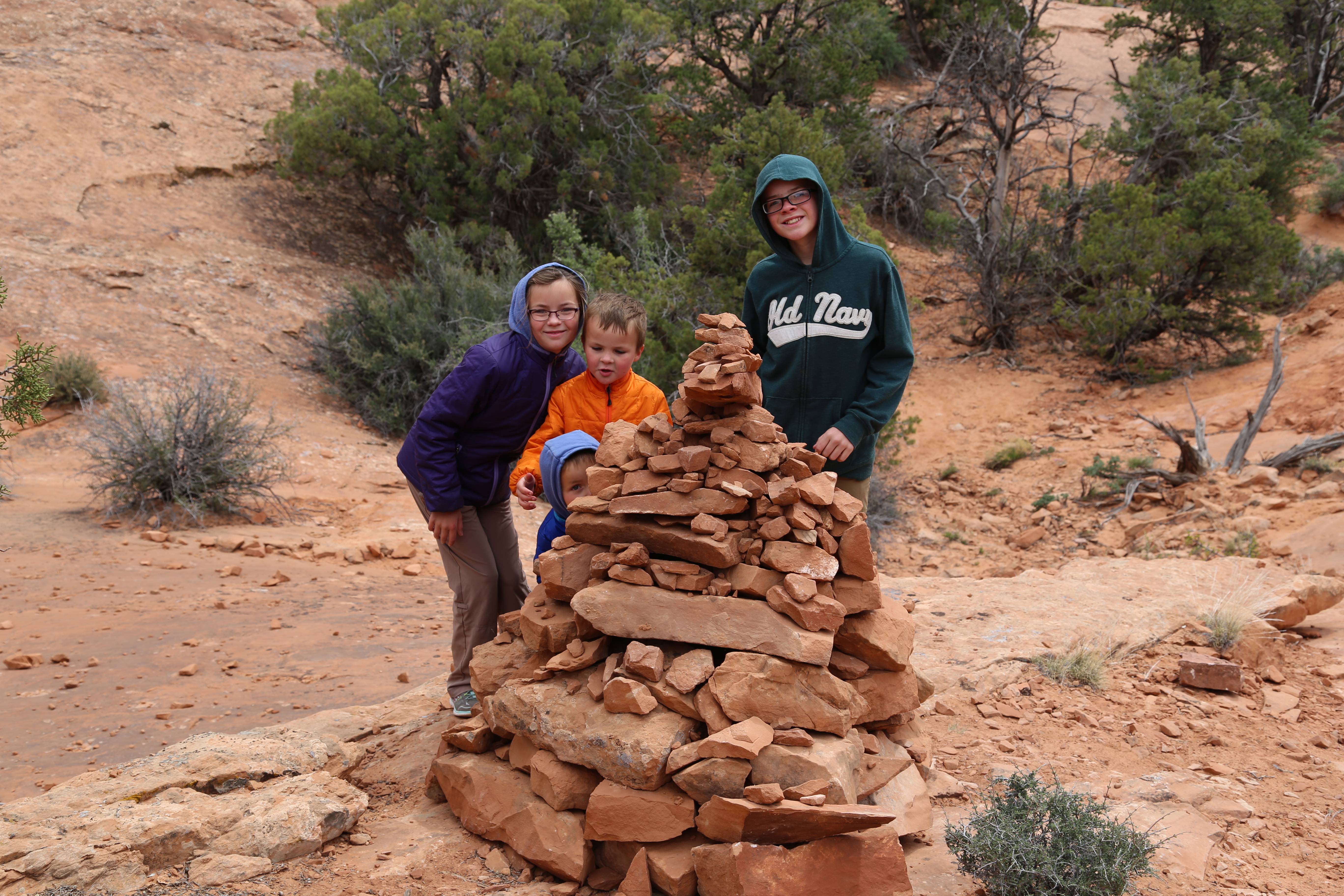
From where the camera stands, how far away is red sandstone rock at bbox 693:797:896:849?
2207 millimetres

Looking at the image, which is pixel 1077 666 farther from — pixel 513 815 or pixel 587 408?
pixel 513 815

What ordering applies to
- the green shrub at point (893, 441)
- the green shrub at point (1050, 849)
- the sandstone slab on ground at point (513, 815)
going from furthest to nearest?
the green shrub at point (893, 441), the sandstone slab on ground at point (513, 815), the green shrub at point (1050, 849)

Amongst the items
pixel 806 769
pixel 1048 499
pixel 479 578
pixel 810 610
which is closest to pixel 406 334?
pixel 1048 499

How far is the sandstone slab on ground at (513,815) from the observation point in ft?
8.10

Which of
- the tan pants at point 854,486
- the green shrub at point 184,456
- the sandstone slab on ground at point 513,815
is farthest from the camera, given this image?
the green shrub at point 184,456

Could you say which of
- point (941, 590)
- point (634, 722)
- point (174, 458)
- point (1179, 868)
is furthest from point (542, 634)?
point (174, 458)

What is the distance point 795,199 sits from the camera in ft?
9.89

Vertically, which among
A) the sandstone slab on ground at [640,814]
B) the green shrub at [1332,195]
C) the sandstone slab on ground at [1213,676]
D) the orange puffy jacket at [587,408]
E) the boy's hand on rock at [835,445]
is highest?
the green shrub at [1332,195]

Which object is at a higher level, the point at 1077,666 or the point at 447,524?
the point at 447,524

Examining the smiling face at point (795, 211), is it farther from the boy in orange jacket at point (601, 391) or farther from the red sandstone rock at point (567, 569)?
the red sandstone rock at point (567, 569)

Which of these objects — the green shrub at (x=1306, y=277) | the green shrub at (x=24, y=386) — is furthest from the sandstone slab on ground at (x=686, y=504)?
the green shrub at (x=1306, y=277)

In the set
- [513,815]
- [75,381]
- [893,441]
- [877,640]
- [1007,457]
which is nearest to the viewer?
[513,815]

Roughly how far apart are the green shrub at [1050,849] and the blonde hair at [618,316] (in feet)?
6.05

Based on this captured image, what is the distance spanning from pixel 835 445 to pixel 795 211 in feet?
2.74
